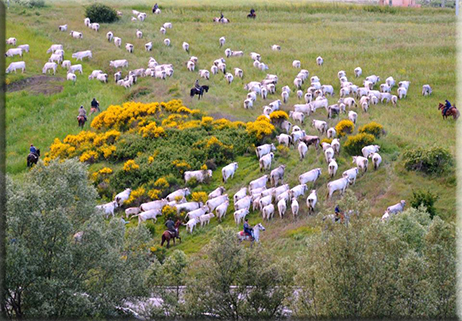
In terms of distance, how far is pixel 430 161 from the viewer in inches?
1565

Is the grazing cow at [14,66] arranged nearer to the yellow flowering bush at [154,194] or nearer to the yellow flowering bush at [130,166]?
the yellow flowering bush at [130,166]

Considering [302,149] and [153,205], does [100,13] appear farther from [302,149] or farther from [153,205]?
[153,205]

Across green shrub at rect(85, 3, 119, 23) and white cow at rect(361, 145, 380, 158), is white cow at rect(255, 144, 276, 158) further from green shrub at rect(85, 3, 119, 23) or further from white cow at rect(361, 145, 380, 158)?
green shrub at rect(85, 3, 119, 23)

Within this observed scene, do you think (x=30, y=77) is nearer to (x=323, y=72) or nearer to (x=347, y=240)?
(x=323, y=72)

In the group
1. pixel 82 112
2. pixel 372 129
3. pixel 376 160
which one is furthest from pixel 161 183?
pixel 82 112

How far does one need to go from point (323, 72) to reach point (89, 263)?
38775 millimetres

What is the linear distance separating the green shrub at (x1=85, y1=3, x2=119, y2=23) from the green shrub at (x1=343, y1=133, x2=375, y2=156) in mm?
45720

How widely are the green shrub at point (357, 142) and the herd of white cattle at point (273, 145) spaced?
740 millimetres

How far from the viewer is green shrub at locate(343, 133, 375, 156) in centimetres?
4312

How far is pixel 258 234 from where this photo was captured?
3644cm

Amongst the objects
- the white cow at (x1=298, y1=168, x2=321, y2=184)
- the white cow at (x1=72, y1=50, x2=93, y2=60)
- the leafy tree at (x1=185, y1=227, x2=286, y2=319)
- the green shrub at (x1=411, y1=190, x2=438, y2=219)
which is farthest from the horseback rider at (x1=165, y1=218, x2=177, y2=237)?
the white cow at (x1=72, y1=50, x2=93, y2=60)

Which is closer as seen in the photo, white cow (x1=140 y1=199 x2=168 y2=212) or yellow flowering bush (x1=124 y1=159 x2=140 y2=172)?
white cow (x1=140 y1=199 x2=168 y2=212)

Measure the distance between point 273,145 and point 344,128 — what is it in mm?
4736

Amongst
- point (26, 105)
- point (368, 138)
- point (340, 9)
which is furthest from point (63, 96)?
point (340, 9)
